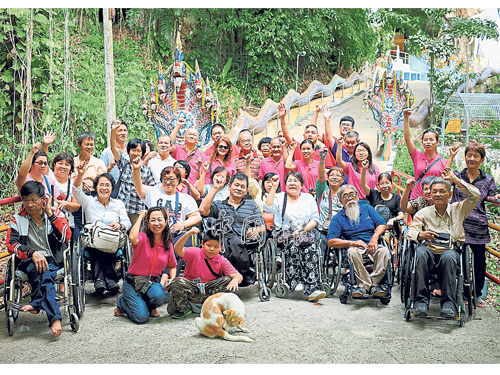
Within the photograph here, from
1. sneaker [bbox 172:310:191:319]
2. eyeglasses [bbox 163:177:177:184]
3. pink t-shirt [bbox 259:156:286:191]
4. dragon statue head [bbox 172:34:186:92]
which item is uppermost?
dragon statue head [bbox 172:34:186:92]

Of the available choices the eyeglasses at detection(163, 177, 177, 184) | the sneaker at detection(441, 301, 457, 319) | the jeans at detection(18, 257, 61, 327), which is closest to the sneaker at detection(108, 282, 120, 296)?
the jeans at detection(18, 257, 61, 327)

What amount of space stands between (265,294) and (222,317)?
597 millimetres

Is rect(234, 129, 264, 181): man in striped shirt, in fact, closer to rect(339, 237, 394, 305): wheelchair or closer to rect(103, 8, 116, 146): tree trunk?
rect(339, 237, 394, 305): wheelchair

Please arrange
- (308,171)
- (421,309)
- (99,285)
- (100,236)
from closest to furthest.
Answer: (421,309) < (100,236) < (99,285) < (308,171)

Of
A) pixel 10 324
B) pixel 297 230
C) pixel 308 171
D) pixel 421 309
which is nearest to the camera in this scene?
pixel 10 324

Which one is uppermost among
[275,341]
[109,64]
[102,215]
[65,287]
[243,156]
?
[109,64]

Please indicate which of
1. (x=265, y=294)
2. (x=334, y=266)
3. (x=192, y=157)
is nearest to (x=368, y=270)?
(x=334, y=266)

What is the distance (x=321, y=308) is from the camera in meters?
3.38

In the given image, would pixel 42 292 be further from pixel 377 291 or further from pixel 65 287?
pixel 377 291

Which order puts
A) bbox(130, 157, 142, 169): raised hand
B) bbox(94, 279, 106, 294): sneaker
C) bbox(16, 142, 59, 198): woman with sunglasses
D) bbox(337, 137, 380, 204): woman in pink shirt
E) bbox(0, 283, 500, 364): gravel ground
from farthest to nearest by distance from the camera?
1. bbox(337, 137, 380, 204): woman in pink shirt
2. bbox(94, 279, 106, 294): sneaker
3. bbox(130, 157, 142, 169): raised hand
4. bbox(16, 142, 59, 198): woman with sunglasses
5. bbox(0, 283, 500, 364): gravel ground

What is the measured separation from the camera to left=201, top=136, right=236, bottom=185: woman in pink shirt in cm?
387

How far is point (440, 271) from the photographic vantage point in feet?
10.2

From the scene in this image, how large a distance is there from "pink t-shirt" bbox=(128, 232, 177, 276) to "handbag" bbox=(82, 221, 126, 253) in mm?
312

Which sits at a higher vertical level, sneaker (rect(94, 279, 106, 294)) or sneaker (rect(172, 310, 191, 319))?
sneaker (rect(94, 279, 106, 294))
